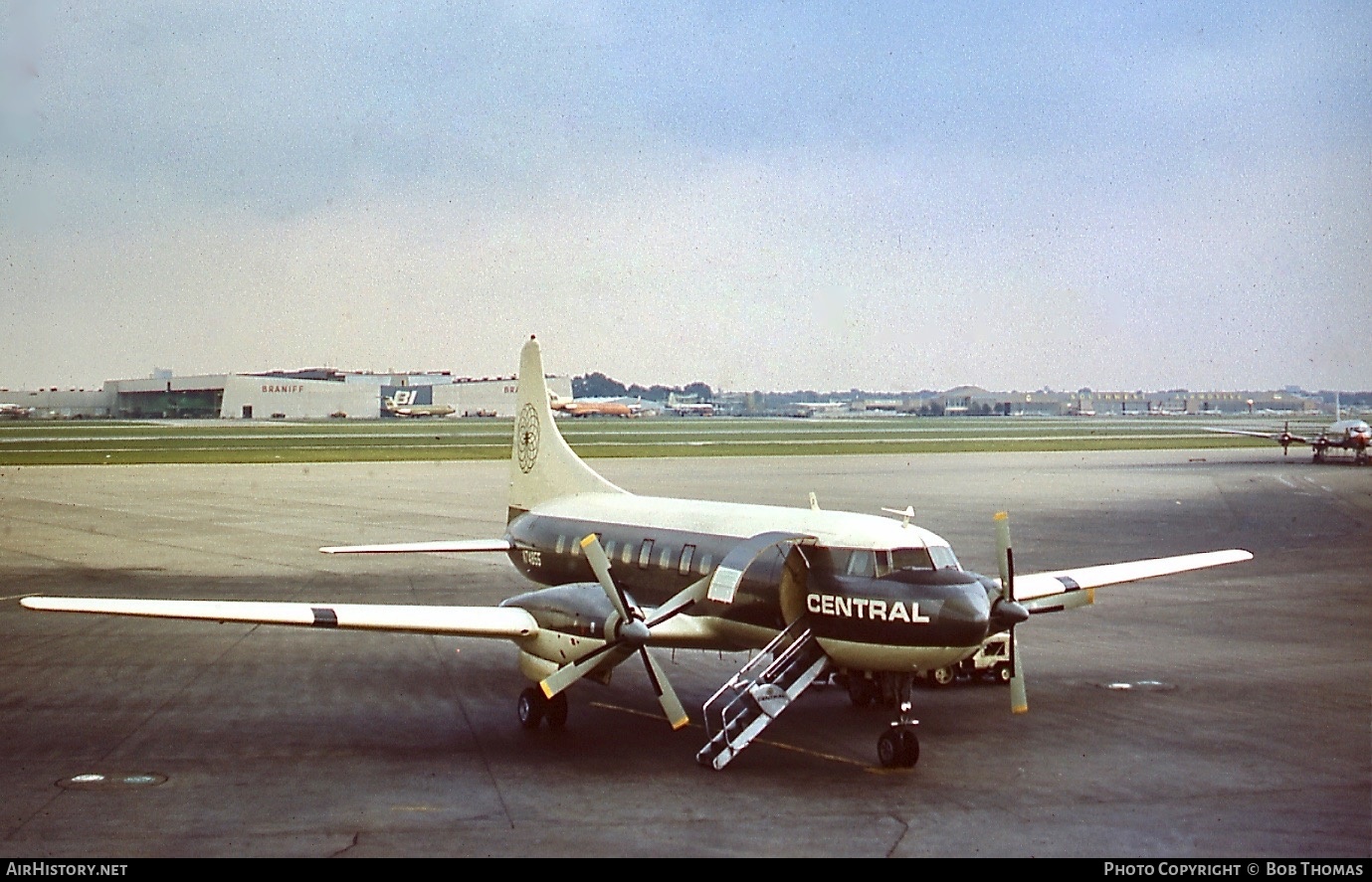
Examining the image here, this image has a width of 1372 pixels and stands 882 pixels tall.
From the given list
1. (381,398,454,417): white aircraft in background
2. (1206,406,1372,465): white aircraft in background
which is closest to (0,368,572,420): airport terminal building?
(381,398,454,417): white aircraft in background

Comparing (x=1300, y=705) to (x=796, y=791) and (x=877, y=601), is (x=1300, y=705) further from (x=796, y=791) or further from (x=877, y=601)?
(x=796, y=791)

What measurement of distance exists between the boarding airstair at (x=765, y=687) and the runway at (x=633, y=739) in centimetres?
46

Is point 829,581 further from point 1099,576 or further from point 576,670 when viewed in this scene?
point 1099,576

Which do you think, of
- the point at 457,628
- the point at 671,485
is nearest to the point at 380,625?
the point at 457,628

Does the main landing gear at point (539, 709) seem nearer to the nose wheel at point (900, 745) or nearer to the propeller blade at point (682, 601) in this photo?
the propeller blade at point (682, 601)

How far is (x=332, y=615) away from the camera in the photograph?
18891 mm

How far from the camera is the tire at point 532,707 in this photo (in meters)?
20.2

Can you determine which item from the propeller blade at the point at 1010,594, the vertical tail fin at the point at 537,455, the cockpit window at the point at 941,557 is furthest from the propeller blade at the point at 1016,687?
the vertical tail fin at the point at 537,455

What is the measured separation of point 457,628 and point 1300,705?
1402 cm

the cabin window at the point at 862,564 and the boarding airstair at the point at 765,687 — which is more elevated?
the cabin window at the point at 862,564

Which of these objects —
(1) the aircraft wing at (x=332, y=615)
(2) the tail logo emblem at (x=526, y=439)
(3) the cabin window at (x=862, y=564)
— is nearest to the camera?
(1) the aircraft wing at (x=332, y=615)

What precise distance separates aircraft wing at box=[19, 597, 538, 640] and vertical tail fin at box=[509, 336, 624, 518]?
828 centimetres

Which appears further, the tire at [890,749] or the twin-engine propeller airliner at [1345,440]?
the twin-engine propeller airliner at [1345,440]

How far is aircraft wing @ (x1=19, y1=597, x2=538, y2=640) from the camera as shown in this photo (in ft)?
60.4
